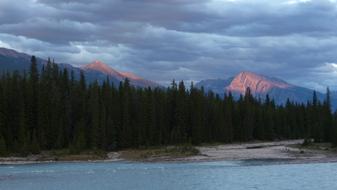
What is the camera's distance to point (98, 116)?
140 metres

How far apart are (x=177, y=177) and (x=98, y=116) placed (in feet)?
209

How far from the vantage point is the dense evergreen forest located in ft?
440

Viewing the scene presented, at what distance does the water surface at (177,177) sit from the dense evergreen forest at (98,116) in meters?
36.1

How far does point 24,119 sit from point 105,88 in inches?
909

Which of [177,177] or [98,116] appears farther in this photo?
[98,116]

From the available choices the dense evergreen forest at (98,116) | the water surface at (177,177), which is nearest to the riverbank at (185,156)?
the dense evergreen forest at (98,116)

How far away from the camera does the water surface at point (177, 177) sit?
68.9 meters

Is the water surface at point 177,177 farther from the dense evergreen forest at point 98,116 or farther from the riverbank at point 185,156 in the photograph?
the dense evergreen forest at point 98,116

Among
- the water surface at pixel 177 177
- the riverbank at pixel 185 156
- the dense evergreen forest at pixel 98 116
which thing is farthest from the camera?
the dense evergreen forest at pixel 98 116

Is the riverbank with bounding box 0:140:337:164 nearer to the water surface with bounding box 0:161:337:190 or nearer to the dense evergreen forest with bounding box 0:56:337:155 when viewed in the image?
Result: the dense evergreen forest with bounding box 0:56:337:155

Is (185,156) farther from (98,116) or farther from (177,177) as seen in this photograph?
(177,177)

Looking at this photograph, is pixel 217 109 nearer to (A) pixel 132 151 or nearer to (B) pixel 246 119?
(B) pixel 246 119

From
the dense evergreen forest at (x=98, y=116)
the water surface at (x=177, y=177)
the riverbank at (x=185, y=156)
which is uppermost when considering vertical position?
the dense evergreen forest at (x=98, y=116)

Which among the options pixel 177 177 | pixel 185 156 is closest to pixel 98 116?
pixel 185 156
